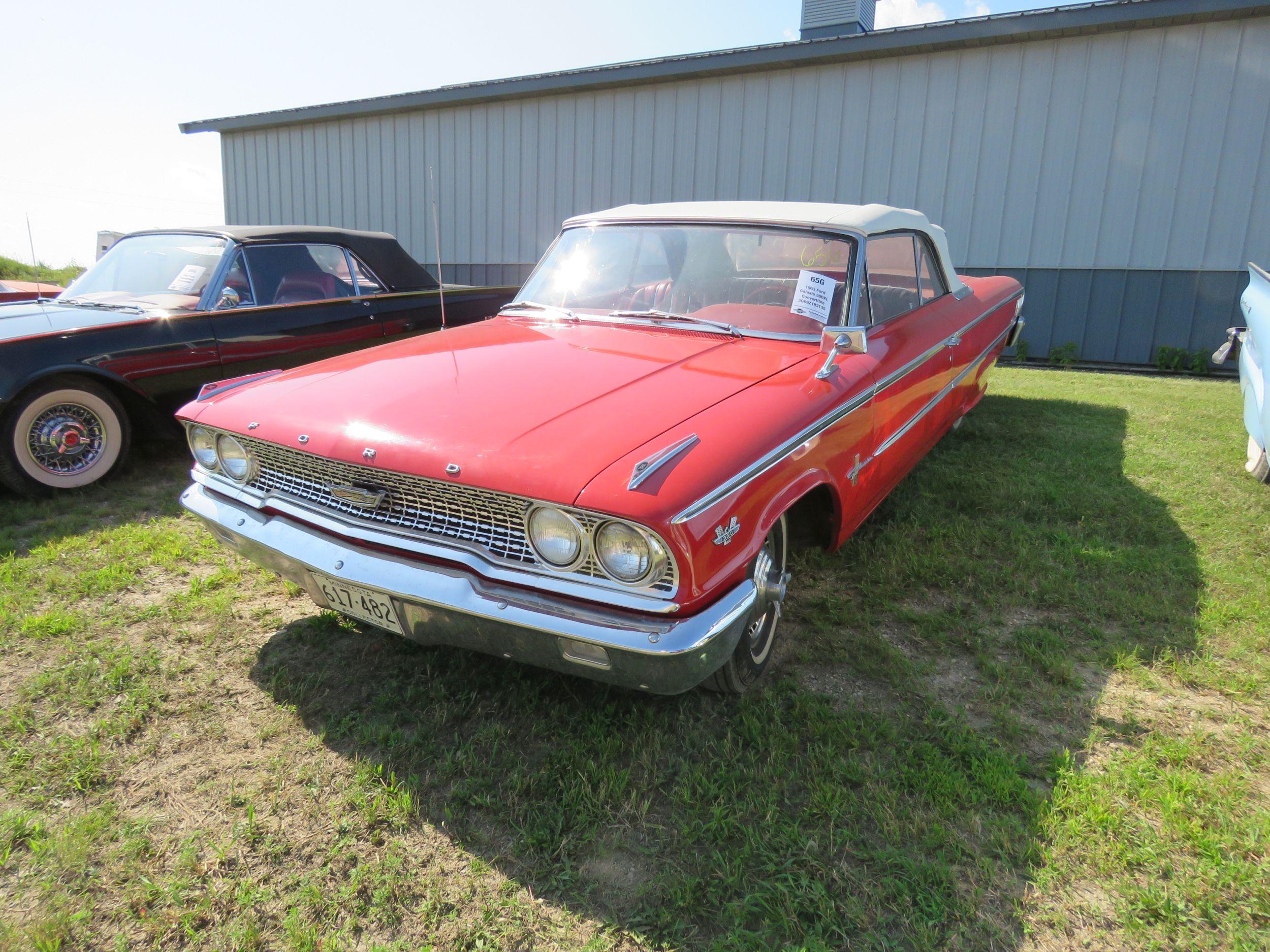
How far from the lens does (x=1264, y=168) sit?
26.0ft

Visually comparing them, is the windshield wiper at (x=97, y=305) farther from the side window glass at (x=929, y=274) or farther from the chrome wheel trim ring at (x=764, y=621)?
the side window glass at (x=929, y=274)

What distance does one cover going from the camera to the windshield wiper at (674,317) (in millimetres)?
2979

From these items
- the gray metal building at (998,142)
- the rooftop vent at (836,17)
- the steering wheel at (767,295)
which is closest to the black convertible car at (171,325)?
the steering wheel at (767,295)

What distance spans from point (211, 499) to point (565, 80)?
10.1 m

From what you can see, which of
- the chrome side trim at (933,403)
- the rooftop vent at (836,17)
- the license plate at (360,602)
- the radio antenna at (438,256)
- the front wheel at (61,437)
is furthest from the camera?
the rooftop vent at (836,17)

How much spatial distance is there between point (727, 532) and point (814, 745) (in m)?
0.74

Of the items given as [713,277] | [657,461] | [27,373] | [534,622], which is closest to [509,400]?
[657,461]

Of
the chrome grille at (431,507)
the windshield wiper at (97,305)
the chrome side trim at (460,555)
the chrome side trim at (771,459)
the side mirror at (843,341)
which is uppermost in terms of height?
the side mirror at (843,341)

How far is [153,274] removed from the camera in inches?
195

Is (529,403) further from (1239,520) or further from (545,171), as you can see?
(545,171)

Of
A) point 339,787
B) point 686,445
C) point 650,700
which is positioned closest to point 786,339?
point 686,445

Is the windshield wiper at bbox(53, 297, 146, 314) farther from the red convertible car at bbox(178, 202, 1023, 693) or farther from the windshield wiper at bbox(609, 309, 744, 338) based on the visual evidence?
the windshield wiper at bbox(609, 309, 744, 338)

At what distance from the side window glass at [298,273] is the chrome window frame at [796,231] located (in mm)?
2556

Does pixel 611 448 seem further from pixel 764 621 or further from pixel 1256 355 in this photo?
pixel 1256 355
